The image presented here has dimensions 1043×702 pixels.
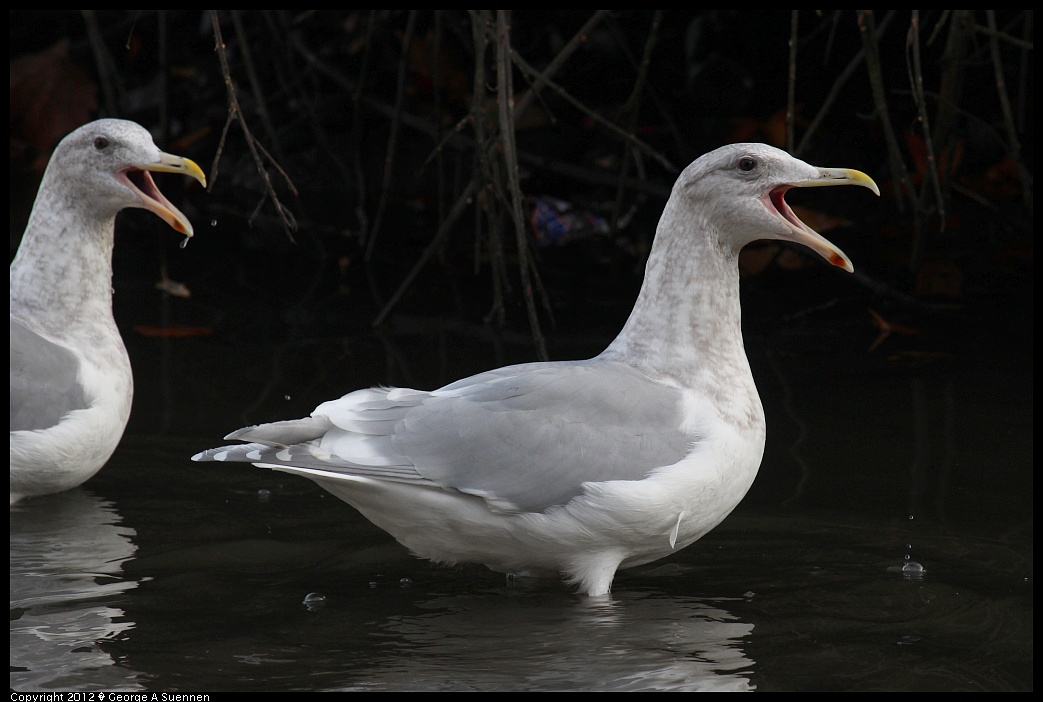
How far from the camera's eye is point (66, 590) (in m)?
3.49

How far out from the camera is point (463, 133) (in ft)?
26.7

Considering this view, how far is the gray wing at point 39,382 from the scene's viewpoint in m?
4.11

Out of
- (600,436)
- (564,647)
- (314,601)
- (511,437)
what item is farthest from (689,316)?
(314,601)

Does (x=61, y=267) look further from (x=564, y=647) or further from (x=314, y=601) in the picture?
(x=564, y=647)

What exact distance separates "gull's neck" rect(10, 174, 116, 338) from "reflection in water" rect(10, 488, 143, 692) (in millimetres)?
618

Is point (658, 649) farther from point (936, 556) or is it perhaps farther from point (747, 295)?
point (747, 295)

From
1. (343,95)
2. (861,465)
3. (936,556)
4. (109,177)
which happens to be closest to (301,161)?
(343,95)

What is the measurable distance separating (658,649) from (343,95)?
6641 mm

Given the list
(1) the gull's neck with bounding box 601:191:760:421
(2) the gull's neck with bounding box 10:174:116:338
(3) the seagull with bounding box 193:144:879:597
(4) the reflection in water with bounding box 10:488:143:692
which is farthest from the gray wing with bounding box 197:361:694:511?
(2) the gull's neck with bounding box 10:174:116:338

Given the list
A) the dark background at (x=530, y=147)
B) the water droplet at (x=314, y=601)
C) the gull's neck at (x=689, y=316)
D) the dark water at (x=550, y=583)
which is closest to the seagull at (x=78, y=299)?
the dark water at (x=550, y=583)

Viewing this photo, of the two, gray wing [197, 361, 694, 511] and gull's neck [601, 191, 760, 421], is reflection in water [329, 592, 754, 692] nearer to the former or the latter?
gray wing [197, 361, 694, 511]

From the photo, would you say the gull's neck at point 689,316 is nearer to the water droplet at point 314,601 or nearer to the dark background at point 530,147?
the water droplet at point 314,601

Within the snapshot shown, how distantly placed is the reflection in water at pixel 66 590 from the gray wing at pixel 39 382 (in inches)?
12.7

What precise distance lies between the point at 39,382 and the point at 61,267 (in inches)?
19.0
